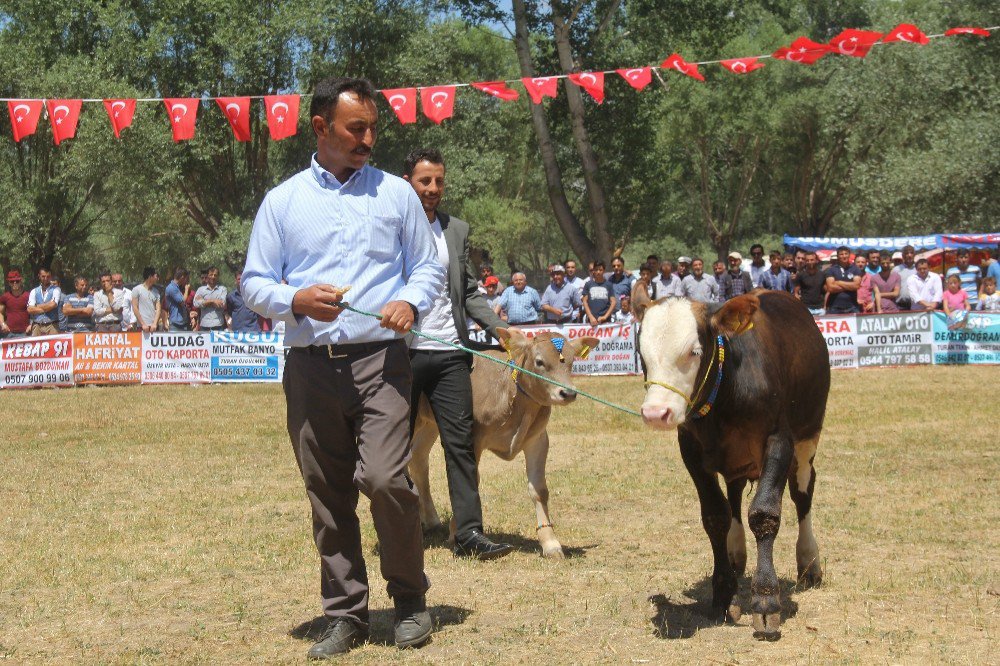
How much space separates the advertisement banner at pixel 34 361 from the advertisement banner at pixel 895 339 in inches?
571

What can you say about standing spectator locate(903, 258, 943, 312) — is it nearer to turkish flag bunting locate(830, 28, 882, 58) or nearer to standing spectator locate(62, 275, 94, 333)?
turkish flag bunting locate(830, 28, 882, 58)

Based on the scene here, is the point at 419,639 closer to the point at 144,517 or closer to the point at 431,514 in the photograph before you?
the point at 431,514

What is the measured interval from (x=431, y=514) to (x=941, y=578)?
3626 millimetres

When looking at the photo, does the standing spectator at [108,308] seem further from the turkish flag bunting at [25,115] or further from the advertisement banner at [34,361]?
the turkish flag bunting at [25,115]

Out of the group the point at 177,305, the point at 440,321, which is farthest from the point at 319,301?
the point at 177,305

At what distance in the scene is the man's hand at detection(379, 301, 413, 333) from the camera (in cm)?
508

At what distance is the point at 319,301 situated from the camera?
495 cm

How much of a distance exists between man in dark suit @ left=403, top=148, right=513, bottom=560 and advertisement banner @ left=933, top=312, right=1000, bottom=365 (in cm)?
1550

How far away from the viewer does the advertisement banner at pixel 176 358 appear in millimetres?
21219

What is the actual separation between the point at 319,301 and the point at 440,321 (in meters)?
2.21

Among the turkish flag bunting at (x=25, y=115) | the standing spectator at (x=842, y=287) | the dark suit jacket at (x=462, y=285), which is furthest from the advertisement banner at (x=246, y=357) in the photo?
the dark suit jacket at (x=462, y=285)

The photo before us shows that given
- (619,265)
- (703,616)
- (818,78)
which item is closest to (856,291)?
(619,265)

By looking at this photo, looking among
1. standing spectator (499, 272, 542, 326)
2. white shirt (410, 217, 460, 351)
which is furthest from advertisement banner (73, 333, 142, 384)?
white shirt (410, 217, 460, 351)

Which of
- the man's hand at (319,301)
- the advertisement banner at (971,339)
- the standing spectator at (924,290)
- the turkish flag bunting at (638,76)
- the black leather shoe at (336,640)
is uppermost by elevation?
the turkish flag bunting at (638,76)
